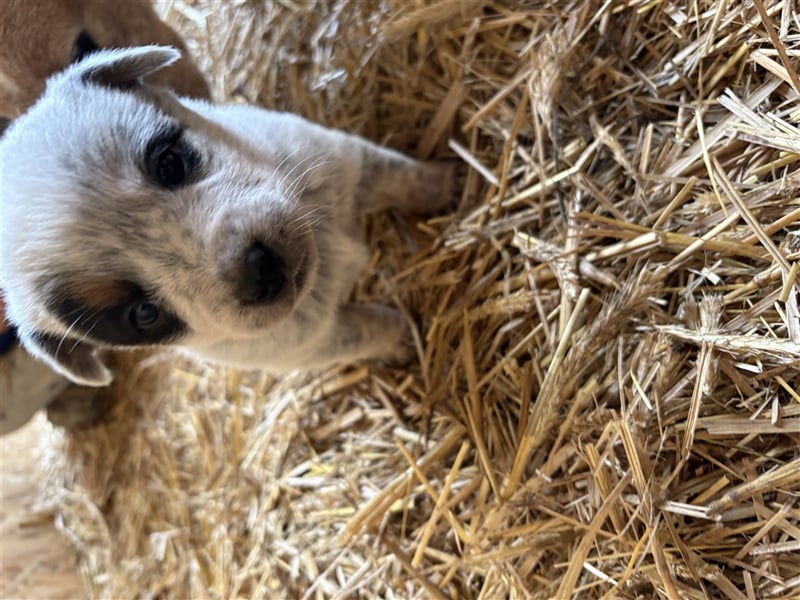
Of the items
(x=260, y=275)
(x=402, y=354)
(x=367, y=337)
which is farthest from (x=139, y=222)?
(x=402, y=354)

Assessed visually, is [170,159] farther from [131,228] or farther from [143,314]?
[143,314]

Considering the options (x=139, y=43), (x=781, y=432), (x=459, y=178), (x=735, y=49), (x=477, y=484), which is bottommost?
(x=477, y=484)

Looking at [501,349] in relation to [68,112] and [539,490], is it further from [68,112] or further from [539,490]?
[68,112]

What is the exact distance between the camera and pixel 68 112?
155 centimetres

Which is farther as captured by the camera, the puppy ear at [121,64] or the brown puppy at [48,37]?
the brown puppy at [48,37]

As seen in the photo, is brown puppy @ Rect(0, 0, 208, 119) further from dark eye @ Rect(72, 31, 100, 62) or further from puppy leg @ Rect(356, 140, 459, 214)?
puppy leg @ Rect(356, 140, 459, 214)

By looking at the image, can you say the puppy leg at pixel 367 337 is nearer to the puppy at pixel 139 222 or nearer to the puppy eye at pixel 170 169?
the puppy at pixel 139 222

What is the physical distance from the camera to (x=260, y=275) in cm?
149

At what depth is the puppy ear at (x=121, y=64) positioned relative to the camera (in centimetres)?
163

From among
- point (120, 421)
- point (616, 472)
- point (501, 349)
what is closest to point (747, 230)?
point (616, 472)

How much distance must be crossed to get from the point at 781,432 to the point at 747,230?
446mm

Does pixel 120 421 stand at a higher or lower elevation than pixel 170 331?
lower

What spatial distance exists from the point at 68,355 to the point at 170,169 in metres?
0.54

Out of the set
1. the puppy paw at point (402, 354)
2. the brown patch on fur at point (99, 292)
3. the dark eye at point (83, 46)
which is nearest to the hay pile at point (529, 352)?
the puppy paw at point (402, 354)
